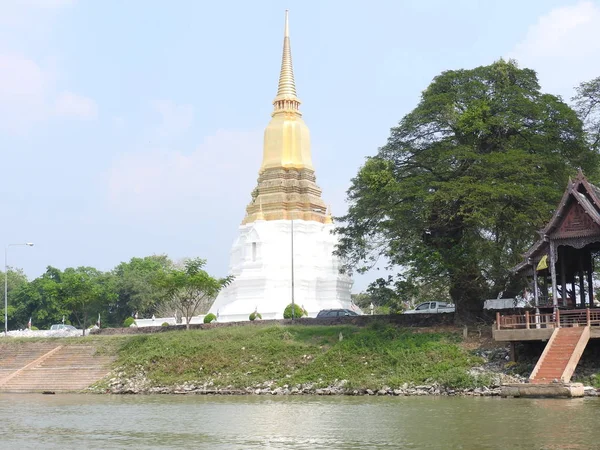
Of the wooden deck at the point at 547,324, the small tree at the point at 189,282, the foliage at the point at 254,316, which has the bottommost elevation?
the wooden deck at the point at 547,324

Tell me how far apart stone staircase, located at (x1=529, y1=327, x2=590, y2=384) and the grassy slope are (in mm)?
2324

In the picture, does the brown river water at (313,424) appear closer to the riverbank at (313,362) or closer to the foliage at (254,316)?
the riverbank at (313,362)

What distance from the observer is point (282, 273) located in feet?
174

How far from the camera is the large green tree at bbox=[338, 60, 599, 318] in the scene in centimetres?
2992

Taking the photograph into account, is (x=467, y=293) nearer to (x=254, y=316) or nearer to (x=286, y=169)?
(x=254, y=316)

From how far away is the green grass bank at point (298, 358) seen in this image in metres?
27.3

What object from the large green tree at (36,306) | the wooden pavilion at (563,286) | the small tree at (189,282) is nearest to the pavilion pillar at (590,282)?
the wooden pavilion at (563,286)

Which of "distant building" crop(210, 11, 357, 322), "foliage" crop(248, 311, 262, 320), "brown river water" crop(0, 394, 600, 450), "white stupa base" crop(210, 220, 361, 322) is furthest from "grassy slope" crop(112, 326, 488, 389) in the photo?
"white stupa base" crop(210, 220, 361, 322)

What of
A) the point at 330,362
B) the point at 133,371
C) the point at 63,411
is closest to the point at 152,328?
the point at 133,371

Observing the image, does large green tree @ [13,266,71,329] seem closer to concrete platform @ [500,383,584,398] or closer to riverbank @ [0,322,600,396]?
riverbank @ [0,322,600,396]

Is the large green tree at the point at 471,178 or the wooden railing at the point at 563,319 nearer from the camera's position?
the wooden railing at the point at 563,319

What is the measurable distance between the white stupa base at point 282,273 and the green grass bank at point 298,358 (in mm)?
15120

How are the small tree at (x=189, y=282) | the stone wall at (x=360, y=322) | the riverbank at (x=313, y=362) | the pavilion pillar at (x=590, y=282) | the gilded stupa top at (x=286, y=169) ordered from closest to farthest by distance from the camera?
the riverbank at (x=313, y=362), the pavilion pillar at (x=590, y=282), the stone wall at (x=360, y=322), the small tree at (x=189, y=282), the gilded stupa top at (x=286, y=169)

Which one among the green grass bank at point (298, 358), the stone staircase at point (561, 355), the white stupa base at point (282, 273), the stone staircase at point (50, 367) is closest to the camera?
the stone staircase at point (561, 355)
